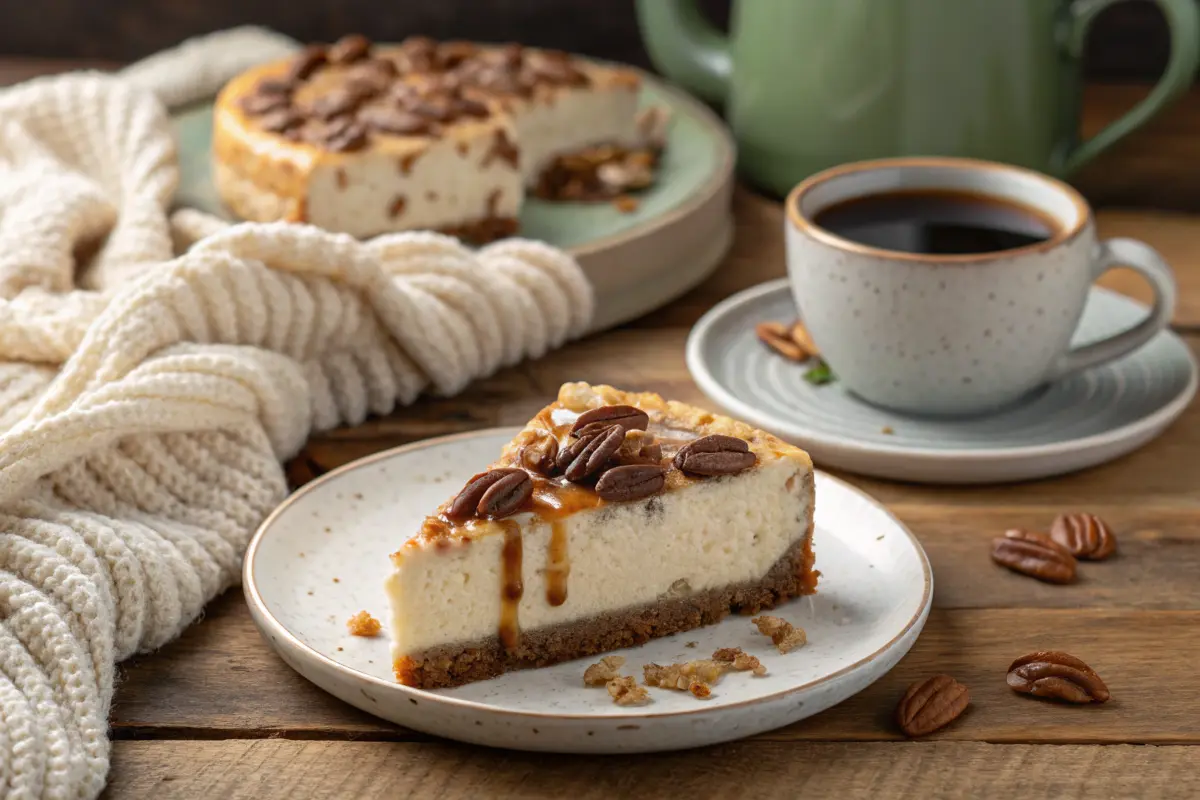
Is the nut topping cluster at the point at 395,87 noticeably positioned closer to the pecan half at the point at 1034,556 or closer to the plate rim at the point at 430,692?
the plate rim at the point at 430,692

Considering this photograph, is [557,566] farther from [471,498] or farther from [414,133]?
[414,133]

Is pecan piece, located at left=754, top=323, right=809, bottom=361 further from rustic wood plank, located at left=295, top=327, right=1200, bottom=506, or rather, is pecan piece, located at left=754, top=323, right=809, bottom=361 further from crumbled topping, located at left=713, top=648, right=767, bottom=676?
crumbled topping, located at left=713, top=648, right=767, bottom=676

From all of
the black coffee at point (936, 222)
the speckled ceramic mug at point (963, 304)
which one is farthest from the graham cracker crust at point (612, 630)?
the black coffee at point (936, 222)

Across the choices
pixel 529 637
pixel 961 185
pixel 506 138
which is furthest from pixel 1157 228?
pixel 529 637

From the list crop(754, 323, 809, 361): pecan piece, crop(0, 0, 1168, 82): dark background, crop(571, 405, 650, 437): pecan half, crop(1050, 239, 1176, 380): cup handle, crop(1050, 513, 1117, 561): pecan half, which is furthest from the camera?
crop(0, 0, 1168, 82): dark background

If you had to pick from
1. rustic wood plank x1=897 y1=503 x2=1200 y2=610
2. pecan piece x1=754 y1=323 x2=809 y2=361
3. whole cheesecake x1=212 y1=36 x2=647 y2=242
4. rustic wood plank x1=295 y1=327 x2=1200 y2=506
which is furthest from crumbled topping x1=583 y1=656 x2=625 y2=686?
whole cheesecake x1=212 y1=36 x2=647 y2=242

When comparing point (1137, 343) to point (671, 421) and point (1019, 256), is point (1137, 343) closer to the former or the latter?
point (1019, 256)

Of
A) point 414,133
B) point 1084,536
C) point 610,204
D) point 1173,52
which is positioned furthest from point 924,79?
point 1084,536
